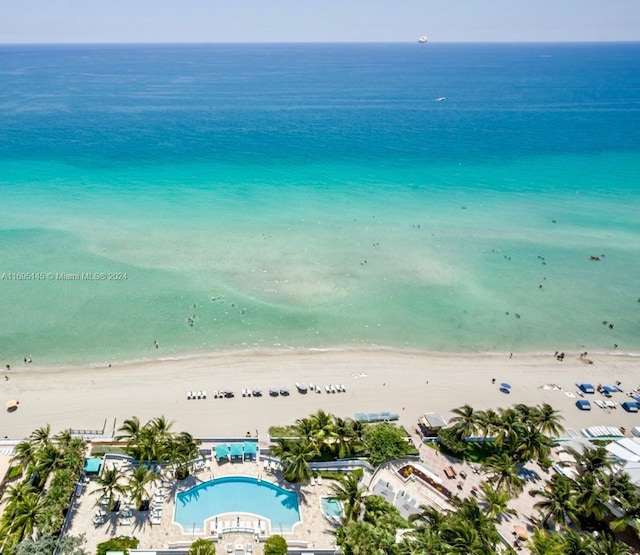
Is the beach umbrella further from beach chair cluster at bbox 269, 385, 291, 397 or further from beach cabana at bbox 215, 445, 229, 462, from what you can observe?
beach chair cluster at bbox 269, 385, 291, 397

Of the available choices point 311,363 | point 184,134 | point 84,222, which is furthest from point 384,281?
point 184,134

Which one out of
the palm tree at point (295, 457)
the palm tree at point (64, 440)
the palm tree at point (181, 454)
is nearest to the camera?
the palm tree at point (181, 454)

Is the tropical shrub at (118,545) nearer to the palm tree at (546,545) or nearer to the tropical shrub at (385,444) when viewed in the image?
the tropical shrub at (385,444)

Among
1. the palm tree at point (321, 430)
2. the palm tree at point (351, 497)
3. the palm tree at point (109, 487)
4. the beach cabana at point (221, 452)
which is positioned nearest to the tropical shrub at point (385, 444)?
the palm tree at point (321, 430)

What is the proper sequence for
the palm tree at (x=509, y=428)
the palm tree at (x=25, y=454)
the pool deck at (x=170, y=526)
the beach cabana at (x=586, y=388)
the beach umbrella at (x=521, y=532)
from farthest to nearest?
the beach cabana at (x=586, y=388)
the palm tree at (x=509, y=428)
the palm tree at (x=25, y=454)
the beach umbrella at (x=521, y=532)
the pool deck at (x=170, y=526)

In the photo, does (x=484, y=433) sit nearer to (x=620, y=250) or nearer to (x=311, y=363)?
(x=311, y=363)

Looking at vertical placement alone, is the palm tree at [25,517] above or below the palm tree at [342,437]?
below

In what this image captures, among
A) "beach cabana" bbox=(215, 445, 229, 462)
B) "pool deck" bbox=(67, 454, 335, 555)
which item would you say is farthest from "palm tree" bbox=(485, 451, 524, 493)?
"beach cabana" bbox=(215, 445, 229, 462)

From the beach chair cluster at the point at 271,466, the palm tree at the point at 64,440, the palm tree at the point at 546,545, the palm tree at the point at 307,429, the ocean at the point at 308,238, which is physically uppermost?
the ocean at the point at 308,238
